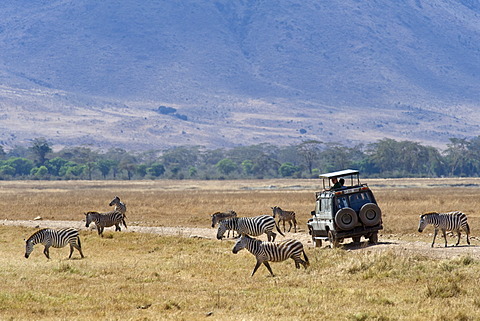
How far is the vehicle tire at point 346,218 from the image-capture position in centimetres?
2683

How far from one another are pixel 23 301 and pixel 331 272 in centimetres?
795

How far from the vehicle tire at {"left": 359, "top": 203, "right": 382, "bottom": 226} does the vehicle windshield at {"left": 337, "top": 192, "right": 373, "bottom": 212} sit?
334 mm

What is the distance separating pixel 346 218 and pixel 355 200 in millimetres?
879

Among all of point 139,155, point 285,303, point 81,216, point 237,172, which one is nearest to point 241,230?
point 285,303

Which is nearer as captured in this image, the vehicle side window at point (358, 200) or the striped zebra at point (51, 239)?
the vehicle side window at point (358, 200)

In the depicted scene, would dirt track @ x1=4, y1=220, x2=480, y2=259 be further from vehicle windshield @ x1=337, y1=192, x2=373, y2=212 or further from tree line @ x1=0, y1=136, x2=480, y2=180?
tree line @ x1=0, y1=136, x2=480, y2=180

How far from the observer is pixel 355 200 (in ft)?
90.3

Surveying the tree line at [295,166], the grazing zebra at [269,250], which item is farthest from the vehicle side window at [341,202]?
the tree line at [295,166]

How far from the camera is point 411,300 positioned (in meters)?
18.3

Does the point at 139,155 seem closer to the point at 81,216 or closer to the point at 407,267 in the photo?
the point at 81,216

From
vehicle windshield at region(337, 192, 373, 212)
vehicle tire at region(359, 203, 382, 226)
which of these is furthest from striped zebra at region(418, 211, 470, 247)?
vehicle windshield at region(337, 192, 373, 212)

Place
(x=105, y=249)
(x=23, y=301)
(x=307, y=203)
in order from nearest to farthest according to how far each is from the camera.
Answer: (x=23, y=301)
(x=105, y=249)
(x=307, y=203)

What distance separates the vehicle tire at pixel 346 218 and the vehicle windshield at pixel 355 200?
0.45m

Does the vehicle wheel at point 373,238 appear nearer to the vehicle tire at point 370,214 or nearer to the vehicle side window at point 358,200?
the vehicle tire at point 370,214
